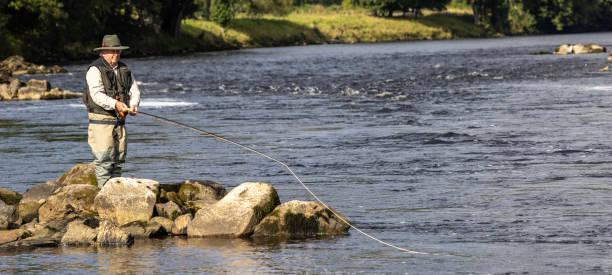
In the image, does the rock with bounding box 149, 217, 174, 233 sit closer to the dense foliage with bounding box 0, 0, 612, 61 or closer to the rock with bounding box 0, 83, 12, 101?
the rock with bounding box 0, 83, 12, 101

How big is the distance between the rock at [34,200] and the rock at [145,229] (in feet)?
4.27

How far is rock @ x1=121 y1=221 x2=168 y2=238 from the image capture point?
35.7ft

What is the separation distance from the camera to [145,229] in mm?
10945

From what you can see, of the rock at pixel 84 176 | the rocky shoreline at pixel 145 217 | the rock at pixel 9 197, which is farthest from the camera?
the rock at pixel 84 176

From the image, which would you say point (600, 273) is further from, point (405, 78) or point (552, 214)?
point (405, 78)

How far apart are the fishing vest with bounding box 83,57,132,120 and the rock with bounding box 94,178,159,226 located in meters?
0.79

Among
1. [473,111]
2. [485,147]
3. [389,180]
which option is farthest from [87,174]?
[473,111]

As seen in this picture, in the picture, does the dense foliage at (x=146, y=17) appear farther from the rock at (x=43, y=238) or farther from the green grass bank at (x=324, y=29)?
the rock at (x=43, y=238)

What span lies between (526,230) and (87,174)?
556cm

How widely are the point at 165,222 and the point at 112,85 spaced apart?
167cm

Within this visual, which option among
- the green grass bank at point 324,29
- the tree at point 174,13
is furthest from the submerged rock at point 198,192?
the green grass bank at point 324,29

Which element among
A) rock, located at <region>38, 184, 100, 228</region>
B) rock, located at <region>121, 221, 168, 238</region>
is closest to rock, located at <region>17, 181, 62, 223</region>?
rock, located at <region>38, 184, 100, 228</region>

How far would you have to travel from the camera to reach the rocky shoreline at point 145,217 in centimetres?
1073

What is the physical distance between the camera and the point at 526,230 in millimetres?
10648
